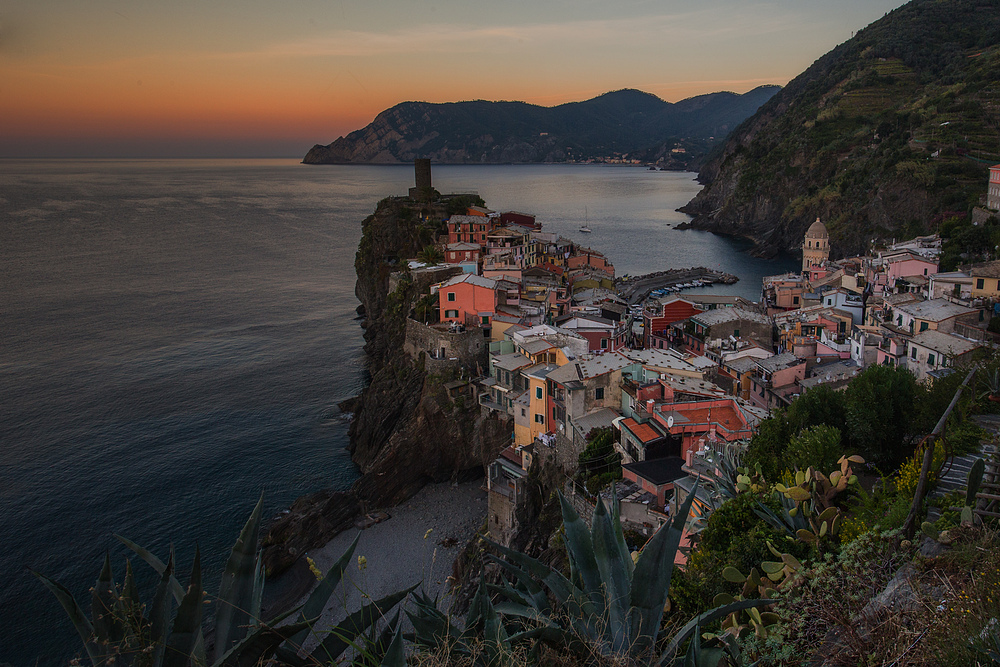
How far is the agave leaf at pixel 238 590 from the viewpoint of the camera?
3150mm

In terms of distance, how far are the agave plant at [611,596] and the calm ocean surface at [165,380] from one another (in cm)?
546

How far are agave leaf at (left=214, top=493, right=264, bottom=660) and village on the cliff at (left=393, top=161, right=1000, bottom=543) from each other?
7.82m

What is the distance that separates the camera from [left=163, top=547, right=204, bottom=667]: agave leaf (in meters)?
2.95

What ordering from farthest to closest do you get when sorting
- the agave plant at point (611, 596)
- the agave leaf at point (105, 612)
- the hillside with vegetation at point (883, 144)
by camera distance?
the hillside with vegetation at point (883, 144) < the agave plant at point (611, 596) < the agave leaf at point (105, 612)

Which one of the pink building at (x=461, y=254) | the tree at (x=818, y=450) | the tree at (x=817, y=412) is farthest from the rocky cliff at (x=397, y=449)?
the tree at (x=818, y=450)

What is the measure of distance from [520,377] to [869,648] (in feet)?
53.3

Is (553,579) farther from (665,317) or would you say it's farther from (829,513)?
(665,317)

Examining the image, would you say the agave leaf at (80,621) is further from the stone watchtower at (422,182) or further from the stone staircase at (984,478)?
the stone watchtower at (422,182)

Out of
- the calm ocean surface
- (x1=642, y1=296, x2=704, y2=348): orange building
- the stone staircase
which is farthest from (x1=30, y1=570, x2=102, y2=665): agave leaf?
(x1=642, y1=296, x2=704, y2=348): orange building

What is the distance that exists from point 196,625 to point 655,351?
16409mm

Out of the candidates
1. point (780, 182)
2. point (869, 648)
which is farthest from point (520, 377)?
point (780, 182)

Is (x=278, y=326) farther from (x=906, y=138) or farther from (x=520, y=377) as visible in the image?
(x=906, y=138)

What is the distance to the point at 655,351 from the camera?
60.2 feet

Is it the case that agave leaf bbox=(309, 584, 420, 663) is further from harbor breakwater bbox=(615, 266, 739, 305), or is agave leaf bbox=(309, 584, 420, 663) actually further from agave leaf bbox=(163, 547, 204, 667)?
harbor breakwater bbox=(615, 266, 739, 305)
